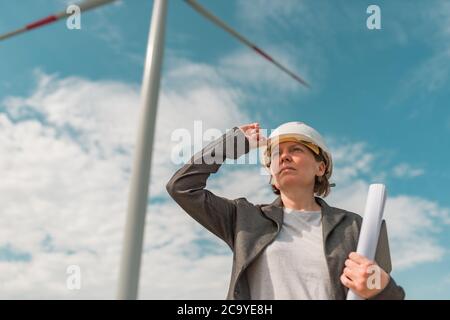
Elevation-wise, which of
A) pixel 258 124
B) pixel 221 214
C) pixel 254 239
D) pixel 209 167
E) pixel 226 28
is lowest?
pixel 254 239

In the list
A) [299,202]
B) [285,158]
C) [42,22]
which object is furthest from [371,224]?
[42,22]

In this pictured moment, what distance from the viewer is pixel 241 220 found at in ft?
17.6

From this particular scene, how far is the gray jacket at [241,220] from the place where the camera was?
4906mm

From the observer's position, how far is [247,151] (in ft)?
18.5

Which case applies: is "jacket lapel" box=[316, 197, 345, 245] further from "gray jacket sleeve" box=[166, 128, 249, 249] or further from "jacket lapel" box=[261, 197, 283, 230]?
"gray jacket sleeve" box=[166, 128, 249, 249]

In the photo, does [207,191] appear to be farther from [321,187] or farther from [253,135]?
→ [321,187]

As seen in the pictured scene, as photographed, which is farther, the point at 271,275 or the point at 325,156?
the point at 325,156

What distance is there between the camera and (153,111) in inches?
218
